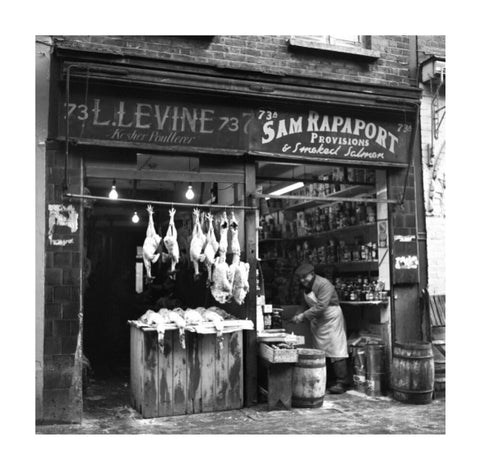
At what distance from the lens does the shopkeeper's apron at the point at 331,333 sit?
895cm

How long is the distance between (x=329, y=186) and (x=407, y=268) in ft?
8.39

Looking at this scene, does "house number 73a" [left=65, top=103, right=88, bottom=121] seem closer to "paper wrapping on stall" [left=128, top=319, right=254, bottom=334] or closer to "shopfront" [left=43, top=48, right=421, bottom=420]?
"shopfront" [left=43, top=48, right=421, bottom=420]

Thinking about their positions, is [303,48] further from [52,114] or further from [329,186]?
[52,114]

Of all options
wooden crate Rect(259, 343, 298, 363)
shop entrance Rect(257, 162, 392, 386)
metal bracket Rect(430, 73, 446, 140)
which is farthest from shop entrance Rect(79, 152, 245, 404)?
metal bracket Rect(430, 73, 446, 140)

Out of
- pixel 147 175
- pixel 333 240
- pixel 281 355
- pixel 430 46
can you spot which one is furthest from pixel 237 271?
pixel 430 46

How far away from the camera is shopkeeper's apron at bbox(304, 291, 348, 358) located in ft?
29.4

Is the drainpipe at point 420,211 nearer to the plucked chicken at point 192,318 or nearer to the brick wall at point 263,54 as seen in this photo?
the brick wall at point 263,54

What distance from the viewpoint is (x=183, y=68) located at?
300 inches

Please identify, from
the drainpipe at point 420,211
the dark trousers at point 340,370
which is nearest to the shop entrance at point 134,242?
the dark trousers at point 340,370

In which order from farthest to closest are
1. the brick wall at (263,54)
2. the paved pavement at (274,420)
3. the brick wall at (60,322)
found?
1. the brick wall at (263,54)
2. the brick wall at (60,322)
3. the paved pavement at (274,420)

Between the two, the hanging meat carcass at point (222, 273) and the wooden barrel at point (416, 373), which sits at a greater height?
the hanging meat carcass at point (222, 273)

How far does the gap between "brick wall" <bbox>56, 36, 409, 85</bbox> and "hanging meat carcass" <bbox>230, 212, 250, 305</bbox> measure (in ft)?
7.73

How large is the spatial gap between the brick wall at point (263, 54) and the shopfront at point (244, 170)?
346 mm

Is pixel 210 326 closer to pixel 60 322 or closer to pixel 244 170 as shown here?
pixel 60 322
